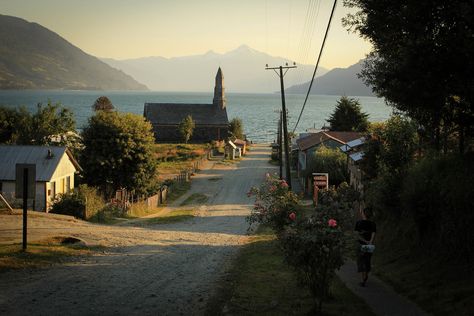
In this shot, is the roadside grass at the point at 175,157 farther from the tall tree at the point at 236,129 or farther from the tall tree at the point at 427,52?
the tall tree at the point at 427,52

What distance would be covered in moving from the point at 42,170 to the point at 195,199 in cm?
1567

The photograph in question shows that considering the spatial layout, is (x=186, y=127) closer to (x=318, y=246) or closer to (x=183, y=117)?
(x=183, y=117)

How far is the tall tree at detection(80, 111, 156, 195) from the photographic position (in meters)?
39.2

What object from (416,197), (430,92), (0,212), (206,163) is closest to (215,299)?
(416,197)

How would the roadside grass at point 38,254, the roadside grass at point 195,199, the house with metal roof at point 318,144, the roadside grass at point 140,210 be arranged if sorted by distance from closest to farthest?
1. the roadside grass at point 38,254
2. the roadside grass at point 140,210
3. the roadside grass at point 195,199
4. the house with metal roof at point 318,144

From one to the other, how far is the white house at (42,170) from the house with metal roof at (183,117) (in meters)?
66.2

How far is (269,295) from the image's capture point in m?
11.6

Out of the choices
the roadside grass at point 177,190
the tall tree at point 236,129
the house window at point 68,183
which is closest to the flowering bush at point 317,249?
the house window at point 68,183

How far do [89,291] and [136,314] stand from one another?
2.05m

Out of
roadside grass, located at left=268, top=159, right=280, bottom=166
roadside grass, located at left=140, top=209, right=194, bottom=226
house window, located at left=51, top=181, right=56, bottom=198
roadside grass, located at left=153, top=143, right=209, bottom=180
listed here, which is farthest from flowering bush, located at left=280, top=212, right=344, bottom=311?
roadside grass, located at left=268, top=159, right=280, bottom=166

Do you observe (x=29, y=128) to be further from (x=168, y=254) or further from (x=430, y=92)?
(x=430, y=92)

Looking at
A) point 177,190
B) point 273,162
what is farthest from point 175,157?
point 177,190

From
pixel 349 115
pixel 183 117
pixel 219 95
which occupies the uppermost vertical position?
pixel 219 95

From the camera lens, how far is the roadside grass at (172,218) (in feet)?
105
